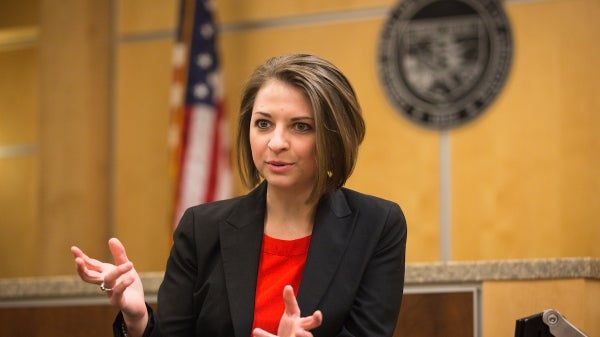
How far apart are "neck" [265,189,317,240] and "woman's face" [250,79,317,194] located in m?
0.10

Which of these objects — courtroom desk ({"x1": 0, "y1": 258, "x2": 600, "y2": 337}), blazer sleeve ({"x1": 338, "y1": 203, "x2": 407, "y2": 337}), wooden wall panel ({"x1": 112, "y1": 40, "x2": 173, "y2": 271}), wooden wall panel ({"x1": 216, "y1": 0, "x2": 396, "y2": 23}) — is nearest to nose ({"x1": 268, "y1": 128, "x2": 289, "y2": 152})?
blazer sleeve ({"x1": 338, "y1": 203, "x2": 407, "y2": 337})

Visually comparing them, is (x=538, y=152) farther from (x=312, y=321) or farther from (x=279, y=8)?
(x=312, y=321)

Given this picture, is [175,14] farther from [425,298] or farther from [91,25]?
[425,298]

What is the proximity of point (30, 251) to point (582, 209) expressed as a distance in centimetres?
361

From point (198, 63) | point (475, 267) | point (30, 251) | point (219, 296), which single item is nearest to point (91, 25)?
point (198, 63)

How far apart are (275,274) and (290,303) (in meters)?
0.28

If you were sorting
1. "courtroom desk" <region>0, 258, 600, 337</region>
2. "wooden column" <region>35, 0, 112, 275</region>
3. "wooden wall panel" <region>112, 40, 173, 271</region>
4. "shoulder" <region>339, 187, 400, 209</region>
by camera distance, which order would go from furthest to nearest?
"wooden wall panel" <region>112, 40, 173, 271</region>, "wooden column" <region>35, 0, 112, 275</region>, "courtroom desk" <region>0, 258, 600, 337</region>, "shoulder" <region>339, 187, 400, 209</region>

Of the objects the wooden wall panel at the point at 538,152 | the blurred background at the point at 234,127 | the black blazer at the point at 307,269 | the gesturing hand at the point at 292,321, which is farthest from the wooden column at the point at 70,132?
the gesturing hand at the point at 292,321

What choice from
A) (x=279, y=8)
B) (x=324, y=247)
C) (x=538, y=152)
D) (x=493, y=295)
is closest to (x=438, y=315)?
(x=493, y=295)

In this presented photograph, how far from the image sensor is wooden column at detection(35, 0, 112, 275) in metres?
5.80

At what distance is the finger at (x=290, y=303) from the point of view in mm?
1924

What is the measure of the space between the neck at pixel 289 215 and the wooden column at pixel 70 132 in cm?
371

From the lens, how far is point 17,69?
20.9 feet

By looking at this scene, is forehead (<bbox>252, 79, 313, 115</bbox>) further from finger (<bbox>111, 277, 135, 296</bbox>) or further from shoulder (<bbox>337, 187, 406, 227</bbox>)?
finger (<bbox>111, 277, 135, 296</bbox>)
